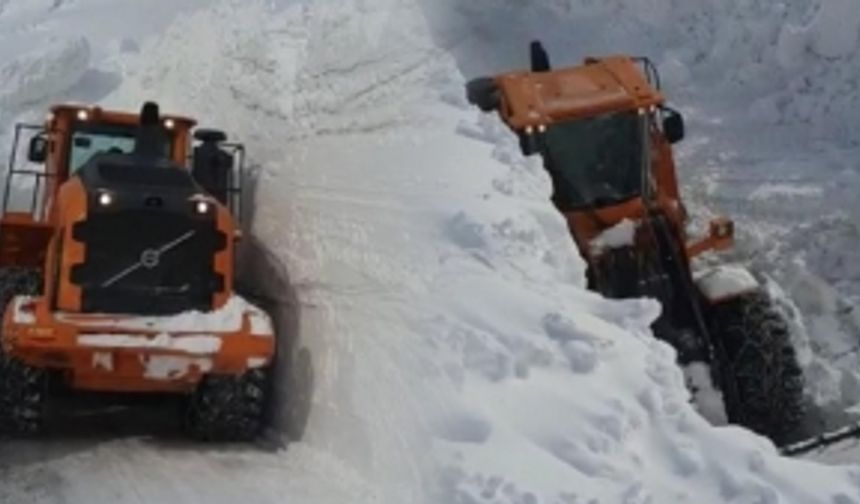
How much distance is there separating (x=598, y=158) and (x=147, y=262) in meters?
3.53

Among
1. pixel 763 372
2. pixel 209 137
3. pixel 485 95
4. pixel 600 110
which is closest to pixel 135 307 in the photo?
pixel 209 137

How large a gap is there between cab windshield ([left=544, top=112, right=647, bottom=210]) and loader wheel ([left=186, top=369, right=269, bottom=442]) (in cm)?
276

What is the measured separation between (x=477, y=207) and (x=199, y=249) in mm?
1730

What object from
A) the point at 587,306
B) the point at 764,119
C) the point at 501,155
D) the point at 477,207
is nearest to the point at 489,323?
the point at 587,306

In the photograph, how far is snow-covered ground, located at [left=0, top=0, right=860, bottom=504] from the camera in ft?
21.6

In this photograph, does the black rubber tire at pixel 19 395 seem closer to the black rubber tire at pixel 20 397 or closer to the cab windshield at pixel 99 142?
the black rubber tire at pixel 20 397

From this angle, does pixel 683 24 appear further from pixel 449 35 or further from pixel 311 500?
pixel 311 500

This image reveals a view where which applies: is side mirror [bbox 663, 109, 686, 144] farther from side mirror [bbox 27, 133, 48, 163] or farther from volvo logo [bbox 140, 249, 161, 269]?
side mirror [bbox 27, 133, 48, 163]

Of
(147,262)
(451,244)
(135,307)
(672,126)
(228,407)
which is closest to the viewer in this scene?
(451,244)

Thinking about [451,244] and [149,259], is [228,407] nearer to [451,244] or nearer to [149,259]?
[149,259]

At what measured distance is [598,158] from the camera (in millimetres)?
10492

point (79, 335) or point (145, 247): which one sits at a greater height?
point (145, 247)

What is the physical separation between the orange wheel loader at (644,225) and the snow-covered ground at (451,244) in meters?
0.66

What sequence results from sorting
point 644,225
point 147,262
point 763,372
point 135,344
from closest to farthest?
point 135,344 < point 147,262 < point 763,372 < point 644,225
